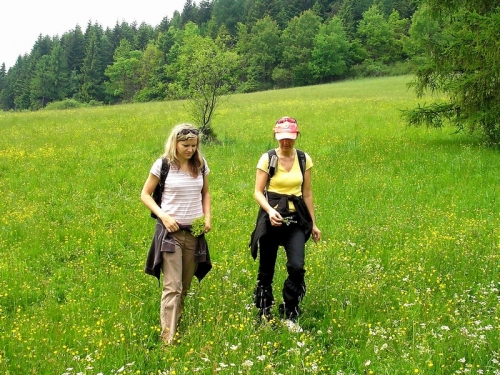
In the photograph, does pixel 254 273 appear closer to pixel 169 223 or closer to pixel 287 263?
pixel 287 263

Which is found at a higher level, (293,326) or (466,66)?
(466,66)

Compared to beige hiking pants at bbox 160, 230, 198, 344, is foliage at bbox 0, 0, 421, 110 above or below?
above

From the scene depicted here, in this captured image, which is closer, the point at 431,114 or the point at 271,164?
the point at 271,164

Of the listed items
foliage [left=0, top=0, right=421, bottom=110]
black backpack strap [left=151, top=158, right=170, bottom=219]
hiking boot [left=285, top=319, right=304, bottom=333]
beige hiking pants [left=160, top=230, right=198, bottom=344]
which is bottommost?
hiking boot [left=285, top=319, right=304, bottom=333]

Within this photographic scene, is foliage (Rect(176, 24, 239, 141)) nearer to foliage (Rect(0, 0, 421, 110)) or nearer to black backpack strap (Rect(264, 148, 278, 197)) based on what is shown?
black backpack strap (Rect(264, 148, 278, 197))

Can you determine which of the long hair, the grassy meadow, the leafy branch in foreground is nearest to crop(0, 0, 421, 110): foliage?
the leafy branch in foreground

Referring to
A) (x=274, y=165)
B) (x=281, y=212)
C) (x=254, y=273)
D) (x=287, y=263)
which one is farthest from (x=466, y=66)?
(x=287, y=263)

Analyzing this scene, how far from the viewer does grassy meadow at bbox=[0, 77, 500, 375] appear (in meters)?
3.98

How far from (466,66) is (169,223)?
11.4m

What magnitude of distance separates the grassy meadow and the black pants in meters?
0.28

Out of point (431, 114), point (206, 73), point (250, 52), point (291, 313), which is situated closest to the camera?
point (291, 313)

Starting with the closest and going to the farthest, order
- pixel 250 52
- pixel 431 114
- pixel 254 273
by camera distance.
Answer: pixel 254 273
pixel 431 114
pixel 250 52

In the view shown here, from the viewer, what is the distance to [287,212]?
4.52 metres

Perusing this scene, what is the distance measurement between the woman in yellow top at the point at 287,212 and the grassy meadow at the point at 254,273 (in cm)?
42
